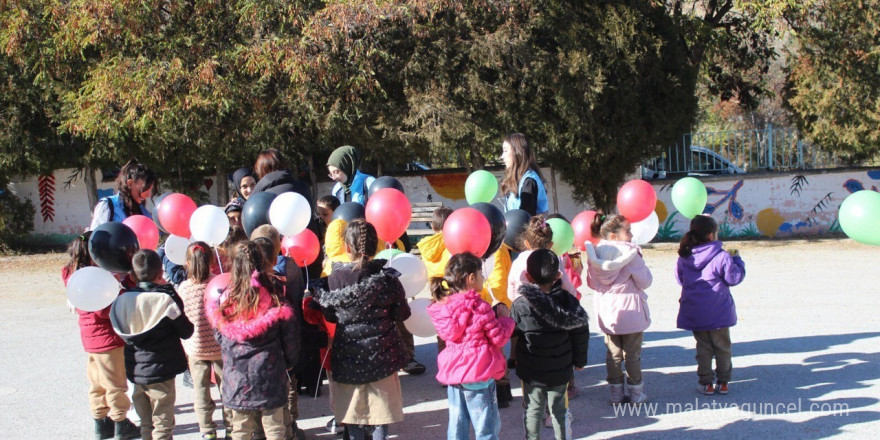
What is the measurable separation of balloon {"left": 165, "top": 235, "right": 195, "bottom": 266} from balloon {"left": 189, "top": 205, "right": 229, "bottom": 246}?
384mm

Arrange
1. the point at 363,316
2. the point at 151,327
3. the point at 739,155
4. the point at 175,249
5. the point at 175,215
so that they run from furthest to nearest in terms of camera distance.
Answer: the point at 739,155
the point at 175,215
the point at 175,249
the point at 151,327
the point at 363,316

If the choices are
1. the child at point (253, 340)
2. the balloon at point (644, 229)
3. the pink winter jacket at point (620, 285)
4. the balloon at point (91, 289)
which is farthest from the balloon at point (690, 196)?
the balloon at point (91, 289)

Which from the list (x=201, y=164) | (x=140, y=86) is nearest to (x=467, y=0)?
(x=140, y=86)

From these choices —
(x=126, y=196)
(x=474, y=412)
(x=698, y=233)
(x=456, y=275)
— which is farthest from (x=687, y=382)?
(x=126, y=196)

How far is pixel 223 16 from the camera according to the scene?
11508 millimetres

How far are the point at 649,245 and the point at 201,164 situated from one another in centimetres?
840

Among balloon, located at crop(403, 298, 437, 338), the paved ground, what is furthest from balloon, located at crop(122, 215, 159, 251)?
balloon, located at crop(403, 298, 437, 338)

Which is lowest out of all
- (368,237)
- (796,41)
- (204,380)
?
(204,380)

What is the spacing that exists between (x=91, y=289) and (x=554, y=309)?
246 centimetres

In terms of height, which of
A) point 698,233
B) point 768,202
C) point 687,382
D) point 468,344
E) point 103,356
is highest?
point 768,202

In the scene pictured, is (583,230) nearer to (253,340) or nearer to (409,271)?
(409,271)

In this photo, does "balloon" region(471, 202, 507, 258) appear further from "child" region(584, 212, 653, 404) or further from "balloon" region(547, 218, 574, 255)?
"child" region(584, 212, 653, 404)

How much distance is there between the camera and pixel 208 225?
13.7 feet

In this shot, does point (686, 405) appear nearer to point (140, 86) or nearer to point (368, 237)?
point (368, 237)
